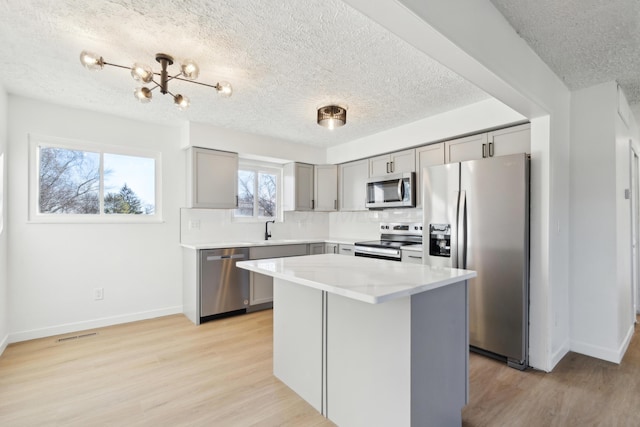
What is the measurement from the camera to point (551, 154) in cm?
247

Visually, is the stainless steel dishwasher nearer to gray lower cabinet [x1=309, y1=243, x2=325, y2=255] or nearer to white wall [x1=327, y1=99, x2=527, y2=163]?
gray lower cabinet [x1=309, y1=243, x2=325, y2=255]

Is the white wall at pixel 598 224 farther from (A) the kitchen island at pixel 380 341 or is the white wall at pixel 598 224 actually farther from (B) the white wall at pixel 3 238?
(B) the white wall at pixel 3 238

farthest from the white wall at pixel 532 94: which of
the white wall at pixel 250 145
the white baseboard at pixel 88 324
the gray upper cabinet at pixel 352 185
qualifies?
the white baseboard at pixel 88 324

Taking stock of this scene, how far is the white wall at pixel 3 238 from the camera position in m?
2.75

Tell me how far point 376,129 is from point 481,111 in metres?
1.24

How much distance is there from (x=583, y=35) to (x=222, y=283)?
3775 mm

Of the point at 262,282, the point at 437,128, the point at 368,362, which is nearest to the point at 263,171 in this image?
the point at 262,282

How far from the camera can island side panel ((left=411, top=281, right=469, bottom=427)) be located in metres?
1.49

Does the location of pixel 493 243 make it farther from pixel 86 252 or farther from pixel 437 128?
pixel 86 252

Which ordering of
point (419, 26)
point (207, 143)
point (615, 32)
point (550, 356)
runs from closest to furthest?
1. point (419, 26)
2. point (615, 32)
3. point (550, 356)
4. point (207, 143)

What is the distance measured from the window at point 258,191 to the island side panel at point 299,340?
2365 mm

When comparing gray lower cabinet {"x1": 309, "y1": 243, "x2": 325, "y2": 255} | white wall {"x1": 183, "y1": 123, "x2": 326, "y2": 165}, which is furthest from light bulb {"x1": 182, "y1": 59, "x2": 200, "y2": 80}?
gray lower cabinet {"x1": 309, "y1": 243, "x2": 325, "y2": 255}

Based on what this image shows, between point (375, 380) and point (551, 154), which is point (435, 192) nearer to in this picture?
point (551, 154)

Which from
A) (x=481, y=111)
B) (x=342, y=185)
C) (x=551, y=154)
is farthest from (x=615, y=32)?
(x=342, y=185)
